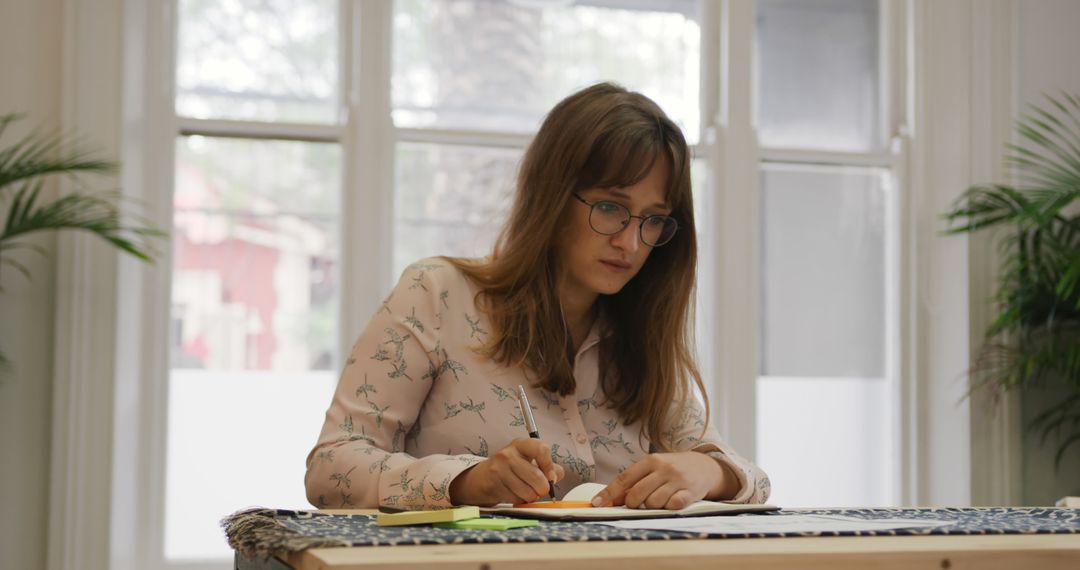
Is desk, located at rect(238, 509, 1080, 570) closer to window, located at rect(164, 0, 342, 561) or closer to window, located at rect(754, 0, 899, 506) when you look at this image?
window, located at rect(164, 0, 342, 561)

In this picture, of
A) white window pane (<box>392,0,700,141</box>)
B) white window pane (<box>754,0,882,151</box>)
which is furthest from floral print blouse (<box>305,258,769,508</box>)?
white window pane (<box>754,0,882,151</box>)

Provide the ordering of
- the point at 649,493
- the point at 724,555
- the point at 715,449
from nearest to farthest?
the point at 724,555, the point at 649,493, the point at 715,449

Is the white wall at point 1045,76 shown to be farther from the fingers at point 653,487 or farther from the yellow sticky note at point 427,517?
the yellow sticky note at point 427,517

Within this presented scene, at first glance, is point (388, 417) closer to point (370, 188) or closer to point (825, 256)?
point (370, 188)

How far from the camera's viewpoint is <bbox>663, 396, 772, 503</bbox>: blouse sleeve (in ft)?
5.37

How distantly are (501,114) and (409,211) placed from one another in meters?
0.41

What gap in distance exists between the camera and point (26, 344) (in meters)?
2.95

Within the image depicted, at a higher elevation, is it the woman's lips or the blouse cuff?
the woman's lips

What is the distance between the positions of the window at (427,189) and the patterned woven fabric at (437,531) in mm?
1990

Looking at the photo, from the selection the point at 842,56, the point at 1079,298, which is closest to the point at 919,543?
the point at 1079,298

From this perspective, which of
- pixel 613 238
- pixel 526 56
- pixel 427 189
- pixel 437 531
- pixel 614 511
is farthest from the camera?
pixel 526 56

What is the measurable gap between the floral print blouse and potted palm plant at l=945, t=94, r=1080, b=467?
173cm

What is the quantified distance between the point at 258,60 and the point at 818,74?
174 cm

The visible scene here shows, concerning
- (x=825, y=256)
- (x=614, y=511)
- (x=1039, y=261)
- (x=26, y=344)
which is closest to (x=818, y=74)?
(x=825, y=256)
